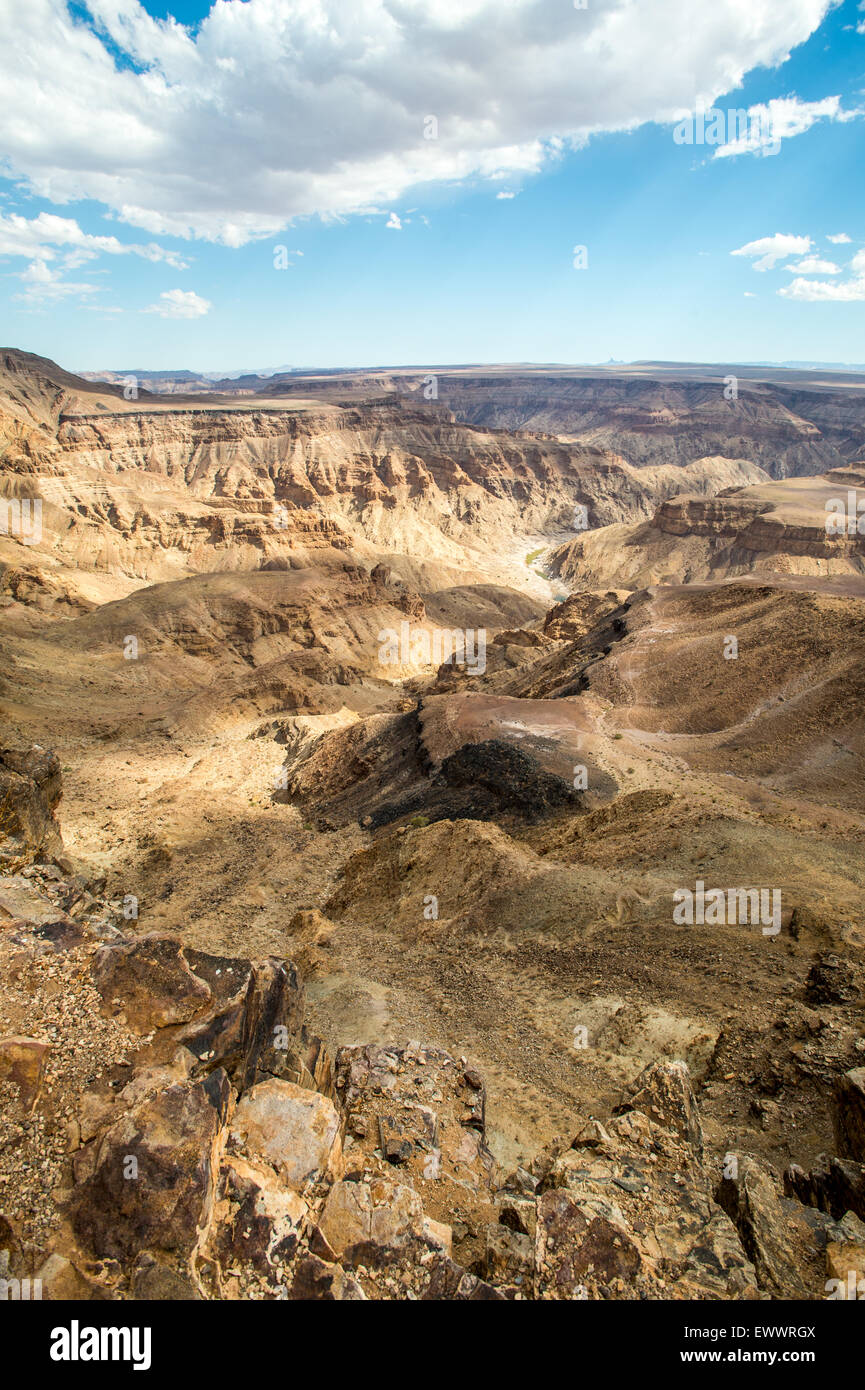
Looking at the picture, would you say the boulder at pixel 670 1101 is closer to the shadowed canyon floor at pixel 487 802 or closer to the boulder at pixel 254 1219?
the shadowed canyon floor at pixel 487 802

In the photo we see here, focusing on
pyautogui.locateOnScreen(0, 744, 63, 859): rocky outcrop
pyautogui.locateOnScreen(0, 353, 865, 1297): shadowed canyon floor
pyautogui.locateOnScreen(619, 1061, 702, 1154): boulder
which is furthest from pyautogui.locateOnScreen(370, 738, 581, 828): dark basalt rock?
pyautogui.locateOnScreen(619, 1061, 702, 1154): boulder

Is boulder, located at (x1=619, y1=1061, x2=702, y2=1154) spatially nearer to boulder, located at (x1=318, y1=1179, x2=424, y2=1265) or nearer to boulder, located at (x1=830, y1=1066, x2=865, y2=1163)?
boulder, located at (x1=830, y1=1066, x2=865, y2=1163)

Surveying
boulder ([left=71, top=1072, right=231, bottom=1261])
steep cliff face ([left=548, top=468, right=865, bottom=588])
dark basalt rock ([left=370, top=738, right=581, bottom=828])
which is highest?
steep cliff face ([left=548, top=468, right=865, bottom=588])

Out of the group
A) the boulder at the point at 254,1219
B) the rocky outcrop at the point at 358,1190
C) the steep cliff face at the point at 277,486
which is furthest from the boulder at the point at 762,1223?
the steep cliff face at the point at 277,486

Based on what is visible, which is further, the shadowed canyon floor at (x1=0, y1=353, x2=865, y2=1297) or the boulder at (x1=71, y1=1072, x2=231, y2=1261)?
the shadowed canyon floor at (x1=0, y1=353, x2=865, y2=1297)

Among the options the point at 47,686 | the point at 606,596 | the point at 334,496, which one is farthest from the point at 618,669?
the point at 334,496

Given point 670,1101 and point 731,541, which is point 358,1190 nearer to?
point 670,1101

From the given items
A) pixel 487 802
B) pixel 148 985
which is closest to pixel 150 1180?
pixel 148 985

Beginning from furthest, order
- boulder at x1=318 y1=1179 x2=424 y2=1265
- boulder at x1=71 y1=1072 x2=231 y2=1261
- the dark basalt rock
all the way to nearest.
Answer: the dark basalt rock, boulder at x1=318 y1=1179 x2=424 y2=1265, boulder at x1=71 y1=1072 x2=231 y2=1261
